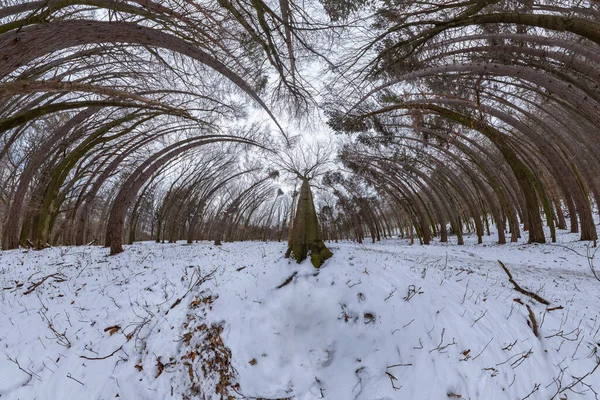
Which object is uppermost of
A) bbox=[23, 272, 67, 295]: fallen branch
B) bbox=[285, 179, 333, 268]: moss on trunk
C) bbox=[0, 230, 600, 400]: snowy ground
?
bbox=[285, 179, 333, 268]: moss on trunk

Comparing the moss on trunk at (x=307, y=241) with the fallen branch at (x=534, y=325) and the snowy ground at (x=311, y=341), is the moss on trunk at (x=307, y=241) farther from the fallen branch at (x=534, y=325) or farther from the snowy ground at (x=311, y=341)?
the fallen branch at (x=534, y=325)

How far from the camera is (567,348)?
2.95 meters

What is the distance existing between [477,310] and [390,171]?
14.9 m

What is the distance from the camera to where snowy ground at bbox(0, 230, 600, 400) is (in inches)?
102

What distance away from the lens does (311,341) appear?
3.04 m

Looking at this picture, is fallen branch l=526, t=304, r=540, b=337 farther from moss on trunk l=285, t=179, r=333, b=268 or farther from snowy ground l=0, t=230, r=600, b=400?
moss on trunk l=285, t=179, r=333, b=268

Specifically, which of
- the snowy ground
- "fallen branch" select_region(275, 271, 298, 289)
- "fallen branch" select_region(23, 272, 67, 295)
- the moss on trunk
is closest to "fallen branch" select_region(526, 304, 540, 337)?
the snowy ground

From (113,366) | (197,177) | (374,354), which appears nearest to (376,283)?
(374,354)

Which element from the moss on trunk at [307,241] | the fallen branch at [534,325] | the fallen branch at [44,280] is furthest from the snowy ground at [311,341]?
the fallen branch at [44,280]

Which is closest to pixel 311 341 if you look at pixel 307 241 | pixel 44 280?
pixel 307 241

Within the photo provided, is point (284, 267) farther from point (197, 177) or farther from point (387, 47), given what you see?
point (197, 177)

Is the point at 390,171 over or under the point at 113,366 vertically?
over

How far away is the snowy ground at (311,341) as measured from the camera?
259 centimetres

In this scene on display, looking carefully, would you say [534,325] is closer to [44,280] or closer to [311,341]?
[311,341]
